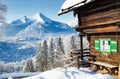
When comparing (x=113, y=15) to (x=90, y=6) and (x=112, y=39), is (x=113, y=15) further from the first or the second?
(x=90, y=6)

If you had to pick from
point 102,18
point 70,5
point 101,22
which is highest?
point 70,5

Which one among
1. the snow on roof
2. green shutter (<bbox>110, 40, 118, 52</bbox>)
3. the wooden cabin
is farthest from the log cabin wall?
the snow on roof

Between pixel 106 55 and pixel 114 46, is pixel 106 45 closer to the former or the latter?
pixel 106 55

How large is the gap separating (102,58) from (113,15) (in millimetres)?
3910

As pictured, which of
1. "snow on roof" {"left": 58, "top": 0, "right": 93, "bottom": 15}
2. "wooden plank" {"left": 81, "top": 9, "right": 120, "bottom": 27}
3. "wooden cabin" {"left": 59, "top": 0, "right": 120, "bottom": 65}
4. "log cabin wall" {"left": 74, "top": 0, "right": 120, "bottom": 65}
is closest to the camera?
"wooden plank" {"left": 81, "top": 9, "right": 120, "bottom": 27}

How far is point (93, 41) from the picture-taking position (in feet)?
72.7

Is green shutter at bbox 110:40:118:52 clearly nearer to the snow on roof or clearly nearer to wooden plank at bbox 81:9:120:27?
wooden plank at bbox 81:9:120:27

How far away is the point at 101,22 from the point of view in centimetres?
1972

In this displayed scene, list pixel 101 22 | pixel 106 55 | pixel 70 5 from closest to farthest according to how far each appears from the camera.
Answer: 1. pixel 101 22
2. pixel 106 55
3. pixel 70 5

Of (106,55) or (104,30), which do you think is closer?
(104,30)

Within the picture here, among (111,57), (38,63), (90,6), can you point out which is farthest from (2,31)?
(38,63)

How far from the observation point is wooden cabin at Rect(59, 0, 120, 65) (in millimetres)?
18266

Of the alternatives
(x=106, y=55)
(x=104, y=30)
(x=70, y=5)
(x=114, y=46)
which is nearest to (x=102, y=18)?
(x=104, y=30)

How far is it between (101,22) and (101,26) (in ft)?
0.99
